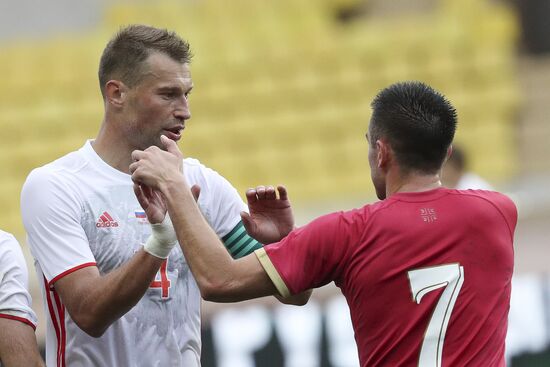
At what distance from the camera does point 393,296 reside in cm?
380

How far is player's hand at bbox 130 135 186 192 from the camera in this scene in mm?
3971

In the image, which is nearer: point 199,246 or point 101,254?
point 199,246

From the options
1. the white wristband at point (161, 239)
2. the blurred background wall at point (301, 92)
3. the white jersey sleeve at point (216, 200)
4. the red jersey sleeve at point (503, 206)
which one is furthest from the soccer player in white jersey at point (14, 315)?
the blurred background wall at point (301, 92)

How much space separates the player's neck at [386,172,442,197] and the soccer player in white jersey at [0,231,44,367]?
55.2 inches

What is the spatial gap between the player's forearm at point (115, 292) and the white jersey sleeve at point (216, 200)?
602mm

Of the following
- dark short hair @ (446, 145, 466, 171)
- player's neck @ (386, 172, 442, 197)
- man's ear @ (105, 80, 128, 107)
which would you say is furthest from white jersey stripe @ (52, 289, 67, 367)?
dark short hair @ (446, 145, 466, 171)

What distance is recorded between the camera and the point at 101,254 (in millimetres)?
4332

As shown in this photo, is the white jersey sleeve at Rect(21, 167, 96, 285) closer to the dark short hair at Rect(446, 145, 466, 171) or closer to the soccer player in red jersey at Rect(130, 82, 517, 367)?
the soccer player in red jersey at Rect(130, 82, 517, 367)

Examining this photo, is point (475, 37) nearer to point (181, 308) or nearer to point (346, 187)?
point (346, 187)

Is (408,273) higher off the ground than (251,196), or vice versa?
(251,196)

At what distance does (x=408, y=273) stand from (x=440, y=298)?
5.0 inches

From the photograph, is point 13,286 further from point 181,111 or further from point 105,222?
point 181,111

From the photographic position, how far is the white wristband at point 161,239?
403 cm

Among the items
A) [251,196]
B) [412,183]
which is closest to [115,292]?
[251,196]
